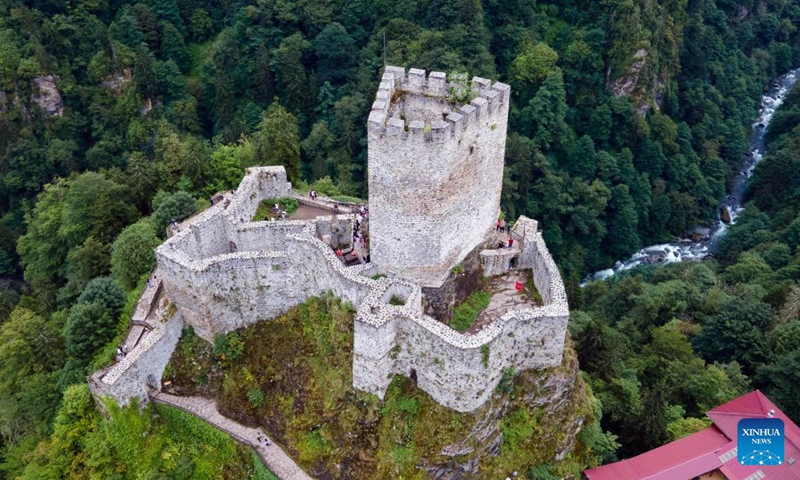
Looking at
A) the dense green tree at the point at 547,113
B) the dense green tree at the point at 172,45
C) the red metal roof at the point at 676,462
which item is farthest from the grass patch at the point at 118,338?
the dense green tree at the point at 172,45

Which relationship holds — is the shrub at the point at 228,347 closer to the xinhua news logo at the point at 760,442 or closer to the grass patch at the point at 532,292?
the grass patch at the point at 532,292

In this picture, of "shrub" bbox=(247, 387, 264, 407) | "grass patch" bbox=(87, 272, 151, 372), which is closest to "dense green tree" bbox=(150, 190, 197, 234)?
"grass patch" bbox=(87, 272, 151, 372)

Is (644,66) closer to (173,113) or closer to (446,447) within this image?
(173,113)

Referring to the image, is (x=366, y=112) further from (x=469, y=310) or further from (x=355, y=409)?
(x=355, y=409)

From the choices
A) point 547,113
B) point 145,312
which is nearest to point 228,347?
point 145,312

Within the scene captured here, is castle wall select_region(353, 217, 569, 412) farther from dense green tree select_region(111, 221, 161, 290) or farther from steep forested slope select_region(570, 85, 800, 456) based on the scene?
dense green tree select_region(111, 221, 161, 290)

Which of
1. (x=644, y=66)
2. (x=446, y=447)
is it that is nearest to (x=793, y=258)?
(x=644, y=66)
